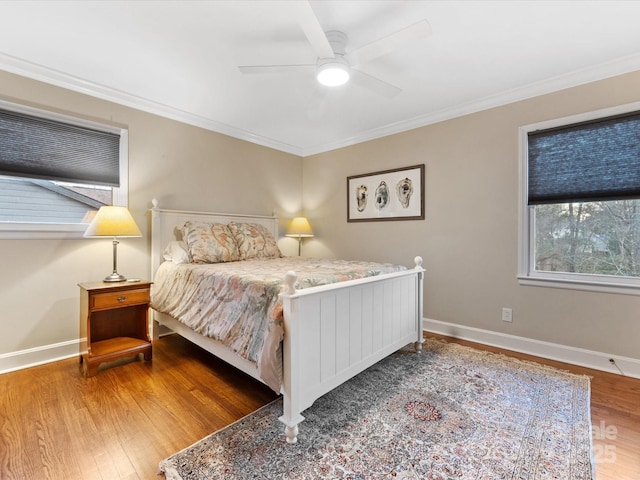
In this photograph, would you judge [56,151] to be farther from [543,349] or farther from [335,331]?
[543,349]

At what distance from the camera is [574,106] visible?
96.2 inches

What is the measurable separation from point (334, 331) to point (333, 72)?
5.54 ft

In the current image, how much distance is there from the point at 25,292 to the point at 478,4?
3802 millimetres

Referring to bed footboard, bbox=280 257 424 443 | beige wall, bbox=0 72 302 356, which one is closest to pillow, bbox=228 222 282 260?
beige wall, bbox=0 72 302 356

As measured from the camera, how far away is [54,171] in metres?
2.52

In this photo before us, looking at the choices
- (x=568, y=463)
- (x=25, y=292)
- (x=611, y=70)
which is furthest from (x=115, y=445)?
(x=611, y=70)

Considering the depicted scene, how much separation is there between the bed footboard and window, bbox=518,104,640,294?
1.26 meters

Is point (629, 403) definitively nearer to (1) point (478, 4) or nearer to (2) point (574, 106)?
(2) point (574, 106)

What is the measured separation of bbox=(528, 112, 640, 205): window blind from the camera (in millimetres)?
2232

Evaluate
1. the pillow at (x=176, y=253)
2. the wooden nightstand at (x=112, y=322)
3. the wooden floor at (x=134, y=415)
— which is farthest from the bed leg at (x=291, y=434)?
the pillow at (x=176, y=253)

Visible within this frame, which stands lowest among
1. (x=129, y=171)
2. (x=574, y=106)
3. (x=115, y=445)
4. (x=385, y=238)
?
(x=115, y=445)

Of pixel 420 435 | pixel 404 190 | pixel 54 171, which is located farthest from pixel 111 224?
pixel 404 190

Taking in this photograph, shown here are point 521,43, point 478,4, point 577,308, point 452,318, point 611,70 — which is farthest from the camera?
point 452,318

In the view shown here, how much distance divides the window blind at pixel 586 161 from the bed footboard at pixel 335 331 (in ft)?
4.68
